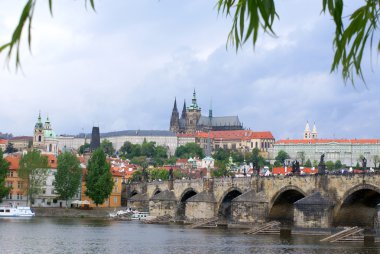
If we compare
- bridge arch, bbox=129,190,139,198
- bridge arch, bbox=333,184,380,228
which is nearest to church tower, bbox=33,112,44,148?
bridge arch, bbox=129,190,139,198

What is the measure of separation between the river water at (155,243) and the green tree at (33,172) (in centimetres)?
2513

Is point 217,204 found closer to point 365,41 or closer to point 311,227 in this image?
point 311,227

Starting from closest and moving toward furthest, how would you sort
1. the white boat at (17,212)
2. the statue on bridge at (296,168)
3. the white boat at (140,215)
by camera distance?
the statue on bridge at (296,168) → the white boat at (17,212) → the white boat at (140,215)

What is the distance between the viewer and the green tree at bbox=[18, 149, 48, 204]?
3113 inches

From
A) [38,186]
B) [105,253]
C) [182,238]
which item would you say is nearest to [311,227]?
[182,238]

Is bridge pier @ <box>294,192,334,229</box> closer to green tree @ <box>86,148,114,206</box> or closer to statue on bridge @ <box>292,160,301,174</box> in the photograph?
statue on bridge @ <box>292,160,301,174</box>

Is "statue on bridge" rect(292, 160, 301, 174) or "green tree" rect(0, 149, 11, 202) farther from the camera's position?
"green tree" rect(0, 149, 11, 202)

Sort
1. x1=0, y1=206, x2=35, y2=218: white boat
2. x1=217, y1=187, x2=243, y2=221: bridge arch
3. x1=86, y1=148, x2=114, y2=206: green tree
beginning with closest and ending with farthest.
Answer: x1=217, y1=187, x2=243, y2=221: bridge arch
x1=0, y1=206, x2=35, y2=218: white boat
x1=86, y1=148, x2=114, y2=206: green tree

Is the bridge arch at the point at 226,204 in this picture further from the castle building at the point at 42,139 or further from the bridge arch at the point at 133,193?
the castle building at the point at 42,139

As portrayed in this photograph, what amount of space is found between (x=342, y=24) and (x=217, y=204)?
202 ft

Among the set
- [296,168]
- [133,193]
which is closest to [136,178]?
[133,193]

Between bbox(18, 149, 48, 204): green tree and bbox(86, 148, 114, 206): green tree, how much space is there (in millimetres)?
4878

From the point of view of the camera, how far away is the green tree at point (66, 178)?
79.5m

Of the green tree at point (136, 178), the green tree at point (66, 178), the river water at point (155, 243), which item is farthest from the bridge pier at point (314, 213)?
the green tree at point (136, 178)
